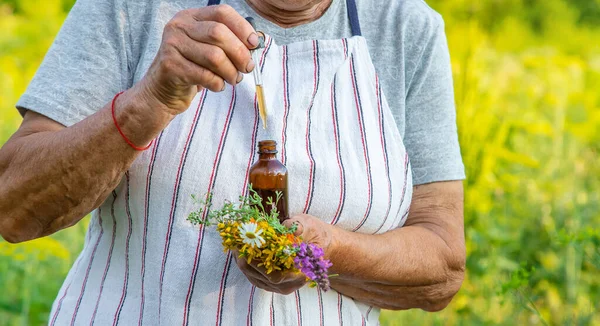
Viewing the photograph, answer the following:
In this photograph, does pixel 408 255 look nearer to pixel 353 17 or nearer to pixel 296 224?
pixel 296 224

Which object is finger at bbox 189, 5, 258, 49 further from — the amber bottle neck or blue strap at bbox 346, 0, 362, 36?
blue strap at bbox 346, 0, 362, 36

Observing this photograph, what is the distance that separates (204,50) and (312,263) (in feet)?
1.25

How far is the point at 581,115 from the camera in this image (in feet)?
11.8

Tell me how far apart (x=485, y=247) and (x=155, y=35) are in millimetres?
1808

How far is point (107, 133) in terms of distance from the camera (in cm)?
138

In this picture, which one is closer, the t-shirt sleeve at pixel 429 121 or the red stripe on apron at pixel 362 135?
the red stripe on apron at pixel 362 135

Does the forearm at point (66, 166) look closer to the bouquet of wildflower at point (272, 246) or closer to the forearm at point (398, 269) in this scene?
the bouquet of wildflower at point (272, 246)

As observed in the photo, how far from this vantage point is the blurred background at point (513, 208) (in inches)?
106

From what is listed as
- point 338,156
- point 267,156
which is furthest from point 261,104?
point 338,156

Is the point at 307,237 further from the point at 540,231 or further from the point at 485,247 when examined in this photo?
the point at 540,231

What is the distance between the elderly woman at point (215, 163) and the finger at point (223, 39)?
6cm

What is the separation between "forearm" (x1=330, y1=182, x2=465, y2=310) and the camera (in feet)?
5.14

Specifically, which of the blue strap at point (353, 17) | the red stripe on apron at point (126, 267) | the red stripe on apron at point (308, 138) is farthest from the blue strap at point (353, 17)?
the red stripe on apron at point (126, 267)

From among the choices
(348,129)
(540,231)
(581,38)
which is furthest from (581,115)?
(581,38)
